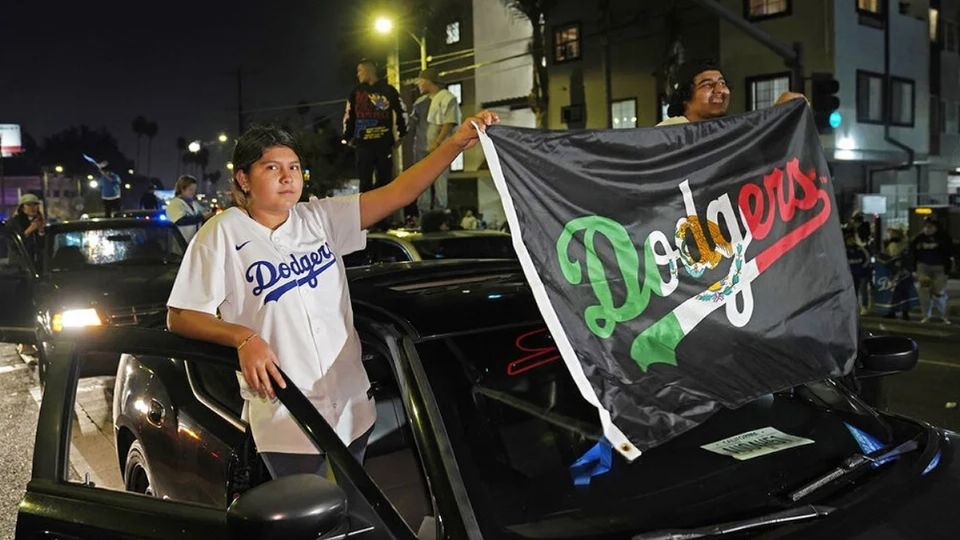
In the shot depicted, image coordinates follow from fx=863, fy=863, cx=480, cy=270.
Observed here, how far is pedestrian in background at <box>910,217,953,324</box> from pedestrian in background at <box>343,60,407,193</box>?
848cm

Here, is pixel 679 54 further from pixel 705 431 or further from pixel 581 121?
pixel 705 431

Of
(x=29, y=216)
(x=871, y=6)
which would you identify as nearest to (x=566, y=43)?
(x=871, y=6)

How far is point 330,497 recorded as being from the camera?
193 cm

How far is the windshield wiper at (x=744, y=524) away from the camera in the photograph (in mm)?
2033

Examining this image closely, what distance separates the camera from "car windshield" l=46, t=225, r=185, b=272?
8.96 meters

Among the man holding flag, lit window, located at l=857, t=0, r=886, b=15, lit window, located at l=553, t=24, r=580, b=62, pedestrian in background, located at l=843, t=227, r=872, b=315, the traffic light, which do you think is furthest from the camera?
lit window, located at l=553, t=24, r=580, b=62

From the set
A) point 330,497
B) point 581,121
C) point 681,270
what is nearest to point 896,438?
point 681,270

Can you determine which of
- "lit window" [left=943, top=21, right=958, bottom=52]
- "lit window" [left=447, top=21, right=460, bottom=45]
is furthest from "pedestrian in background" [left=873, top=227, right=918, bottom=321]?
"lit window" [left=447, top=21, right=460, bottom=45]

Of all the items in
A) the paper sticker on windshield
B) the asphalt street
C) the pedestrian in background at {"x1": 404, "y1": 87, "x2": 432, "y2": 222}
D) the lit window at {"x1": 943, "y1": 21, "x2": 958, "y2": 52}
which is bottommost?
the asphalt street

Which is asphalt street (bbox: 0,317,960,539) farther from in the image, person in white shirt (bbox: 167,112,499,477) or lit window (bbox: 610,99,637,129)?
lit window (bbox: 610,99,637,129)

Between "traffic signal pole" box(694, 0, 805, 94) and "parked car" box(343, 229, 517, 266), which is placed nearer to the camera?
"parked car" box(343, 229, 517, 266)

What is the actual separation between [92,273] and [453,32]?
2701 centimetres

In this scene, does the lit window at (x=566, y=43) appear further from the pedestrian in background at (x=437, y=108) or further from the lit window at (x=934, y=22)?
the pedestrian in background at (x=437, y=108)

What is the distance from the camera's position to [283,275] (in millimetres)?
2578
